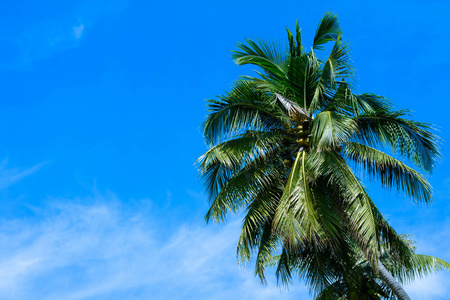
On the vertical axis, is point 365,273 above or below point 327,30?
below

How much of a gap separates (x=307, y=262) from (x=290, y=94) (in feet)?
14.7

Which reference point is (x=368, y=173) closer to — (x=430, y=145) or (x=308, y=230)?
(x=430, y=145)

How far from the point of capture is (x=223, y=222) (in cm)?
1393

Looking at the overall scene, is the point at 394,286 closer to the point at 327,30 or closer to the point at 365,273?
the point at 365,273

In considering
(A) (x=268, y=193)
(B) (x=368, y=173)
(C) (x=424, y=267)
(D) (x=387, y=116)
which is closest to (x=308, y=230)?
(A) (x=268, y=193)

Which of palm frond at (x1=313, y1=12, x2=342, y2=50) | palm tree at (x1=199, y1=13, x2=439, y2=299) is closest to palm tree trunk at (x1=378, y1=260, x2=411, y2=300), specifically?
palm tree at (x1=199, y1=13, x2=439, y2=299)

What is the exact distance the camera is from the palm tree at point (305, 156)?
43.1 ft

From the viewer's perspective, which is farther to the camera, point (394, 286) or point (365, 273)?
point (365, 273)

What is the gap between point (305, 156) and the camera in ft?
46.3

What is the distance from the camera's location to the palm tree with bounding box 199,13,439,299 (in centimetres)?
1313

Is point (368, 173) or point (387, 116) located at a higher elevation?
point (387, 116)

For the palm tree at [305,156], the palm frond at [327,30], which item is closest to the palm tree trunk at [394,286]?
the palm tree at [305,156]

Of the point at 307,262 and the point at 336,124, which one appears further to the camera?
the point at 307,262

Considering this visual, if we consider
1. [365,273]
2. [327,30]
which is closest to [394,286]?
[365,273]
